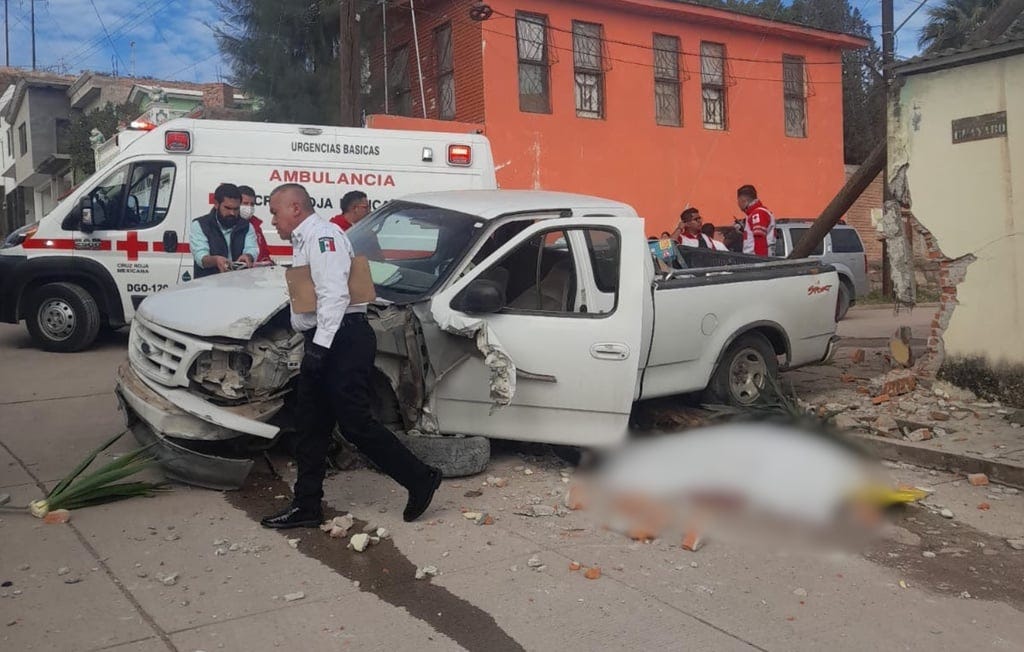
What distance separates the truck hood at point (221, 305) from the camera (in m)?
5.38

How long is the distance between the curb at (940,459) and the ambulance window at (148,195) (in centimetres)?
757

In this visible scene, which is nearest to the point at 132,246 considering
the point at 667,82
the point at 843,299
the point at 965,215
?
the point at 965,215

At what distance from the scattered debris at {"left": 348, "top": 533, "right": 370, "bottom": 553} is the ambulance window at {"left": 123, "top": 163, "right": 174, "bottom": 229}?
6.87 metres

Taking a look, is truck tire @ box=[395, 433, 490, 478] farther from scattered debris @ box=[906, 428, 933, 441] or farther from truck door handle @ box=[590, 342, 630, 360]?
scattered debris @ box=[906, 428, 933, 441]

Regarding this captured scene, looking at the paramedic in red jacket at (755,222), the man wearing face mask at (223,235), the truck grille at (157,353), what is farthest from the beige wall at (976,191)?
the truck grille at (157,353)

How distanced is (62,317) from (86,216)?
1.16 metres

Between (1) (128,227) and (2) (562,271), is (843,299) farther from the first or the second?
(1) (128,227)

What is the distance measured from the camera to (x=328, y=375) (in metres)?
4.88

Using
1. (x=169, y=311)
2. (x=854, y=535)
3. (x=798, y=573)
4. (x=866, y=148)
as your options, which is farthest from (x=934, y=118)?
(x=866, y=148)

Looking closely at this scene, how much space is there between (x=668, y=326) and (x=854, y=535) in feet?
6.71

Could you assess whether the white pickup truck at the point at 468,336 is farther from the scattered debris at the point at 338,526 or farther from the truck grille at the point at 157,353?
the scattered debris at the point at 338,526

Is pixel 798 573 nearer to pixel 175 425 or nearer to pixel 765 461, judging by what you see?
pixel 765 461

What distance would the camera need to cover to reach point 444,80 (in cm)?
1878

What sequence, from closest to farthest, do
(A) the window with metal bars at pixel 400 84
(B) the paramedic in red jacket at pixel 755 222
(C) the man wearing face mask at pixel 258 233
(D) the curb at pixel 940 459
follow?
(D) the curb at pixel 940 459
(C) the man wearing face mask at pixel 258 233
(B) the paramedic in red jacket at pixel 755 222
(A) the window with metal bars at pixel 400 84
